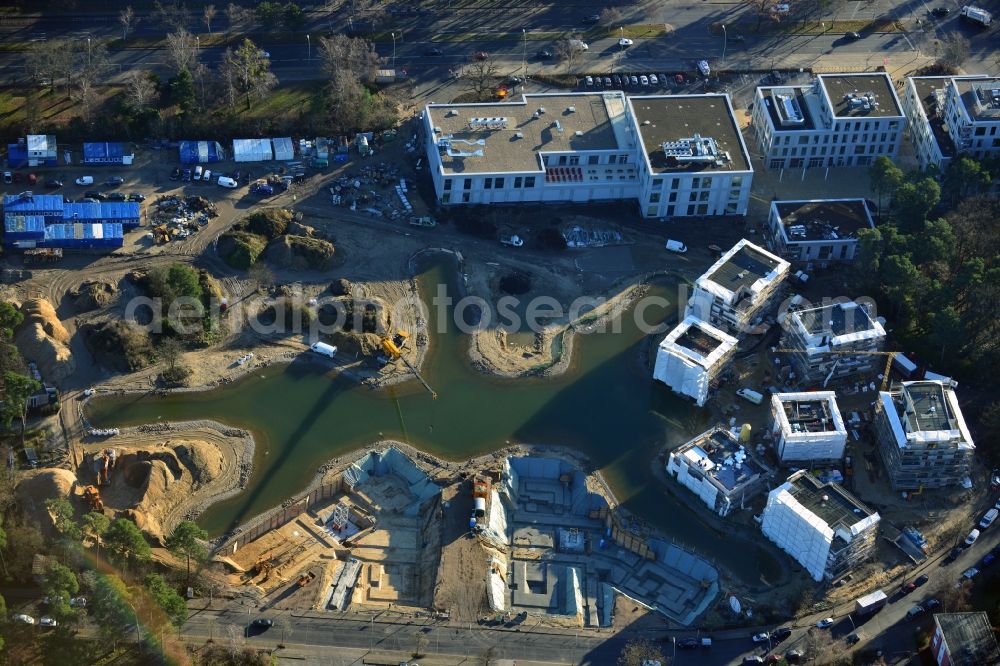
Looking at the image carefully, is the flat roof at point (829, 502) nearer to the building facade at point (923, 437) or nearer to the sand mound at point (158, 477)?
the building facade at point (923, 437)

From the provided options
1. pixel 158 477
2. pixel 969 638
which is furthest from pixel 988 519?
pixel 158 477

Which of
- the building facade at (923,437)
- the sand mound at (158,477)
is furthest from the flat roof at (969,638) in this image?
the sand mound at (158,477)

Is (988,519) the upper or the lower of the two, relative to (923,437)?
lower

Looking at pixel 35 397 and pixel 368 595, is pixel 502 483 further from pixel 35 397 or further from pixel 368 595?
pixel 35 397

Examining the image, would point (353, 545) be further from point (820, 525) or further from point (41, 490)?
point (820, 525)

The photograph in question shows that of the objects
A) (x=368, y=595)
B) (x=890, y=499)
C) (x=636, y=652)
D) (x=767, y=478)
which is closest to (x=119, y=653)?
(x=368, y=595)
